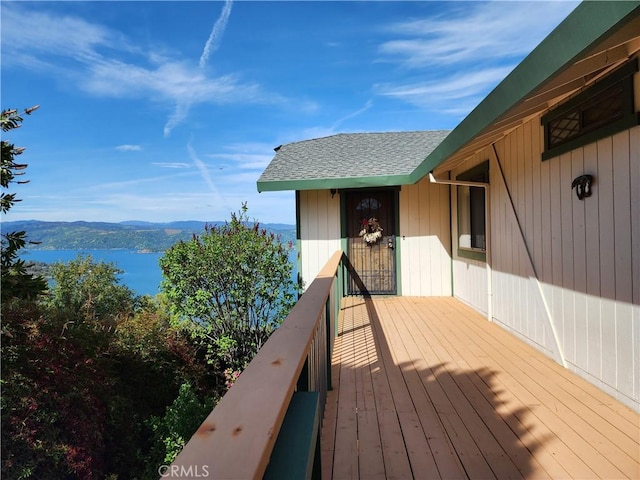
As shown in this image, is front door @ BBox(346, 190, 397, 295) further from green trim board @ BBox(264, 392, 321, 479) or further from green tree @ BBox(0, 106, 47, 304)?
green trim board @ BBox(264, 392, 321, 479)

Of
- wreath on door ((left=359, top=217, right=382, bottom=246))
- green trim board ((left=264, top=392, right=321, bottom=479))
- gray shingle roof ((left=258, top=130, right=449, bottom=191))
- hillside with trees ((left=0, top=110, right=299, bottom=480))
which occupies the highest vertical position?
gray shingle roof ((left=258, top=130, right=449, bottom=191))

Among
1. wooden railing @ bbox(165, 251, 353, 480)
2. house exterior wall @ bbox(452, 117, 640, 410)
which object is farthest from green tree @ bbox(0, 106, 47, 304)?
house exterior wall @ bbox(452, 117, 640, 410)

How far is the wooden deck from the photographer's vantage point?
2.01 metres

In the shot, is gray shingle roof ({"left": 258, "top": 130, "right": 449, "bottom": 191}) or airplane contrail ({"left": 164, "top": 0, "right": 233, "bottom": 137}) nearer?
gray shingle roof ({"left": 258, "top": 130, "right": 449, "bottom": 191})

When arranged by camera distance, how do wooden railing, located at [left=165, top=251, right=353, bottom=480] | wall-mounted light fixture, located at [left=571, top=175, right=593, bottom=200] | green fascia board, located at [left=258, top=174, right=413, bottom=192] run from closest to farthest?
wooden railing, located at [left=165, top=251, right=353, bottom=480], wall-mounted light fixture, located at [left=571, top=175, right=593, bottom=200], green fascia board, located at [left=258, top=174, right=413, bottom=192]

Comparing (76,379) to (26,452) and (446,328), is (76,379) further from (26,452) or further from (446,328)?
(446,328)

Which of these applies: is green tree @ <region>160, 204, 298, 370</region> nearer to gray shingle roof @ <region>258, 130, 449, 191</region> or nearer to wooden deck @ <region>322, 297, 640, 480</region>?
gray shingle roof @ <region>258, 130, 449, 191</region>

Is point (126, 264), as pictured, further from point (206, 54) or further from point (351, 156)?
point (351, 156)

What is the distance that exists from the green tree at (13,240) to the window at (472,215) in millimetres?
6243

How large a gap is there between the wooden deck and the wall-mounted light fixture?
157 centimetres

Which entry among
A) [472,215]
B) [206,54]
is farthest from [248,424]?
[206,54]

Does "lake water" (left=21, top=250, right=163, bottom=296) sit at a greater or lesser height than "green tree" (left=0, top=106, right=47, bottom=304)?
lesser

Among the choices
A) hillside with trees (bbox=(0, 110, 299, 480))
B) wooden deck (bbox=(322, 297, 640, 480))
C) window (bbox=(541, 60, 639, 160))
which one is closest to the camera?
wooden deck (bbox=(322, 297, 640, 480))

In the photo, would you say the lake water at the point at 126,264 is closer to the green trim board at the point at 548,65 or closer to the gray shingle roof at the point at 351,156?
the gray shingle roof at the point at 351,156
